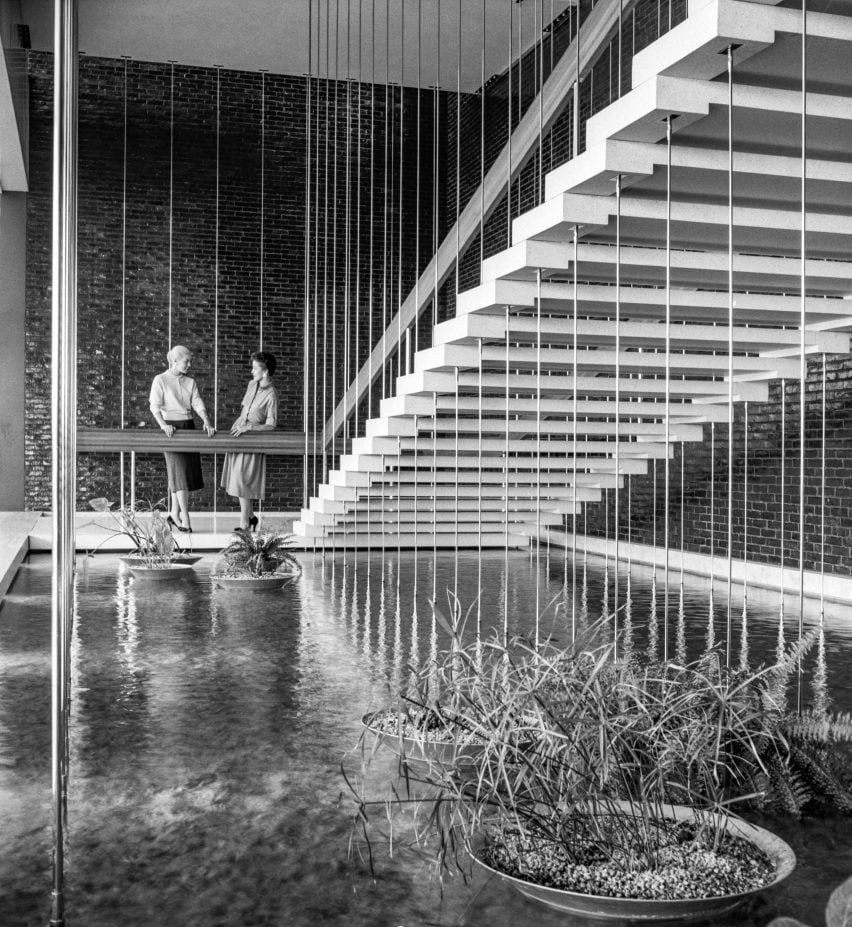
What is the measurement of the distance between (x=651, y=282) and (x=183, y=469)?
5.58 m

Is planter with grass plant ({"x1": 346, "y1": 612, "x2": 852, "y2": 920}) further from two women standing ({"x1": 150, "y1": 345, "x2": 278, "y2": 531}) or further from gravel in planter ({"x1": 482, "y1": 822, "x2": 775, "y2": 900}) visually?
two women standing ({"x1": 150, "y1": 345, "x2": 278, "y2": 531})

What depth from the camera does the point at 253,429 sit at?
10023mm

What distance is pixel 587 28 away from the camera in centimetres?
704

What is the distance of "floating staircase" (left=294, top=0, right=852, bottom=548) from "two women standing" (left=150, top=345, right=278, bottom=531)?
2.88 ft

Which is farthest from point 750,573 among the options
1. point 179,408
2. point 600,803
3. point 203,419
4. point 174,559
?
point 600,803

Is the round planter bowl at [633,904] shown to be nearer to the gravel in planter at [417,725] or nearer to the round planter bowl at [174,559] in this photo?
the gravel in planter at [417,725]

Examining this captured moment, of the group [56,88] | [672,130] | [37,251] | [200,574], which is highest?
[37,251]

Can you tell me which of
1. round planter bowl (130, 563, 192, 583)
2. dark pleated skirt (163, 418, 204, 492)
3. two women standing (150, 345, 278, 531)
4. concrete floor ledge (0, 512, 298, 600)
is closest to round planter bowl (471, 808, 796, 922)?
round planter bowl (130, 563, 192, 583)

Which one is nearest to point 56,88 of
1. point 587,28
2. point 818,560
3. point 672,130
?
point 672,130

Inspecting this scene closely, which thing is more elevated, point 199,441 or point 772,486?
point 199,441

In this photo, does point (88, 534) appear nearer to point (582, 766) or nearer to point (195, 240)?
point (195, 240)

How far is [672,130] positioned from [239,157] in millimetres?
11241

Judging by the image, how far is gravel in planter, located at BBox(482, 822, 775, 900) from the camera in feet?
7.39

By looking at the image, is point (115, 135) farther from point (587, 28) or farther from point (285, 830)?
point (285, 830)
